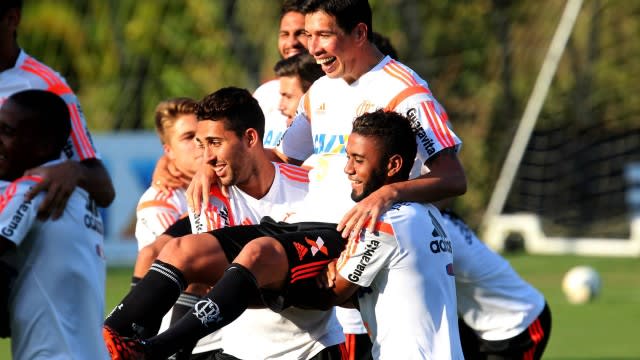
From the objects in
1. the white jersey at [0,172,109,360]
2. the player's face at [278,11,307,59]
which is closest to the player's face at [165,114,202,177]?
the player's face at [278,11,307,59]

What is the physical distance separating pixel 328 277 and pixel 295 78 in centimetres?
199

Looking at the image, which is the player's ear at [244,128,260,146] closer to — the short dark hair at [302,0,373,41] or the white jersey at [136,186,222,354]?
the short dark hair at [302,0,373,41]

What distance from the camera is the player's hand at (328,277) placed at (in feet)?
18.7

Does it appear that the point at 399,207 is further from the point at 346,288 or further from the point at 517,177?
the point at 517,177

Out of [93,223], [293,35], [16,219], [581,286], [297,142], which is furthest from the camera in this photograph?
[581,286]

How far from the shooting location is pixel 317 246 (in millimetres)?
5715

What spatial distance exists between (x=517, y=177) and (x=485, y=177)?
164 centimetres

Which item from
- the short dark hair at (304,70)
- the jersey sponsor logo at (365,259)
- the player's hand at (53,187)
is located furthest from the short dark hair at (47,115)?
the short dark hair at (304,70)

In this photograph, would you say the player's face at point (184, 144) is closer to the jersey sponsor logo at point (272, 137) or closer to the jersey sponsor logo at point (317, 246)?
the jersey sponsor logo at point (272, 137)

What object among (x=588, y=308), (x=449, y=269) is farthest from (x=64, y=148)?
(x=588, y=308)

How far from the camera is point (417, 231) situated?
5.66 metres

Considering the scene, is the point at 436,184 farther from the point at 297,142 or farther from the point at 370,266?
the point at 297,142

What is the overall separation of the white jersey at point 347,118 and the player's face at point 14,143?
157cm

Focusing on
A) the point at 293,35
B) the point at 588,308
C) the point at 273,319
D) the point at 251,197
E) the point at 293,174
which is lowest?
the point at 588,308
